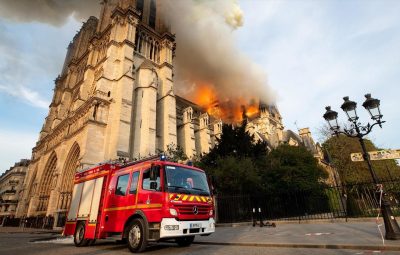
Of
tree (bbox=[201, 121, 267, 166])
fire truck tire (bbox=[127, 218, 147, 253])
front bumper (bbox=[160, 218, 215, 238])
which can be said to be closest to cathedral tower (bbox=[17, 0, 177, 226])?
tree (bbox=[201, 121, 267, 166])

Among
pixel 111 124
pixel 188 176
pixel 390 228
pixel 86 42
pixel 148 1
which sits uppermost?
pixel 148 1

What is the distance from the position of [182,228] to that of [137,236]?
52.1 inches

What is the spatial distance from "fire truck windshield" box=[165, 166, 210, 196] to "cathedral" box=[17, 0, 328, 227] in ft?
63.3

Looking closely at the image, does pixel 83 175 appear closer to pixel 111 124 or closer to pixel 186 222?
pixel 186 222

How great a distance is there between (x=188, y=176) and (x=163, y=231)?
1.79 metres

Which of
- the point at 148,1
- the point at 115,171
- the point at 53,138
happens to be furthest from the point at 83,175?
the point at 148,1

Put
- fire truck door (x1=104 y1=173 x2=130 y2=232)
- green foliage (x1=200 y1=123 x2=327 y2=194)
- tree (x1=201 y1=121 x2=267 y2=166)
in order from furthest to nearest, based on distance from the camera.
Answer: tree (x1=201 y1=121 x2=267 y2=166), green foliage (x1=200 y1=123 x2=327 y2=194), fire truck door (x1=104 y1=173 x2=130 y2=232)

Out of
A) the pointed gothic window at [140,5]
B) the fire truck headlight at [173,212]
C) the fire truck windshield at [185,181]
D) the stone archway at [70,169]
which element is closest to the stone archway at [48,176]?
the stone archway at [70,169]

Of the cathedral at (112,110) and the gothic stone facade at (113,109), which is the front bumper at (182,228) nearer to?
the gothic stone facade at (113,109)

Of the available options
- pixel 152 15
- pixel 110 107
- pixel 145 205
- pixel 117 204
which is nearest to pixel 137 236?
pixel 145 205

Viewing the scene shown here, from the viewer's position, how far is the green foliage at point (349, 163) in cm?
2786

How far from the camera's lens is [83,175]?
9.73 metres

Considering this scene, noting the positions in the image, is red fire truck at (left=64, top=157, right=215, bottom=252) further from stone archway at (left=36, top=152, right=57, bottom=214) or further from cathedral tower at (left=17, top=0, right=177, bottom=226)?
stone archway at (left=36, top=152, right=57, bottom=214)

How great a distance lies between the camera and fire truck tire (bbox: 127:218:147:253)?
6.11 meters
